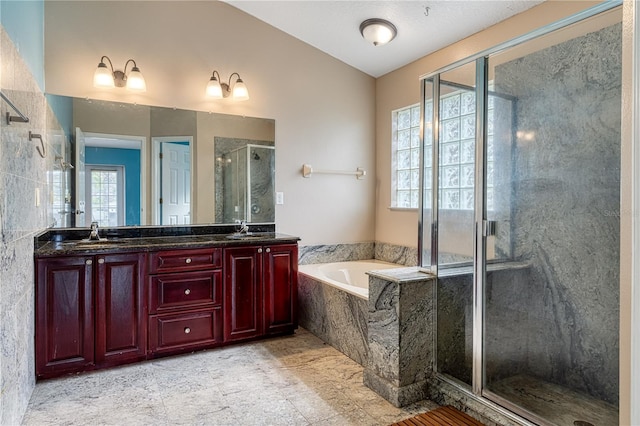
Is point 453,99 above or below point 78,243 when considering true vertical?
above

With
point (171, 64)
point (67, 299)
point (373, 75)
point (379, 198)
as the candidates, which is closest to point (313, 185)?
point (379, 198)

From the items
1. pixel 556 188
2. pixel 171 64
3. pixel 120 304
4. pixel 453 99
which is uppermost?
pixel 171 64

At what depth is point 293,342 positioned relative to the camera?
3025 mm

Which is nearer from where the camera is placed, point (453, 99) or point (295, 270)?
point (453, 99)

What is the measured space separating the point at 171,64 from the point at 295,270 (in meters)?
1.97

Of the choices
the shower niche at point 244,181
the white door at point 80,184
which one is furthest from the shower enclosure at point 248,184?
the white door at point 80,184

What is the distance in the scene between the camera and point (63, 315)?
2373mm

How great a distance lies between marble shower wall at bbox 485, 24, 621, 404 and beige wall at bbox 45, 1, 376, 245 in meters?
1.99

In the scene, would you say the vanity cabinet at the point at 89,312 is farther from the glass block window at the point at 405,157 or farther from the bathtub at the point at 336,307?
the glass block window at the point at 405,157

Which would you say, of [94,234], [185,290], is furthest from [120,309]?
[94,234]

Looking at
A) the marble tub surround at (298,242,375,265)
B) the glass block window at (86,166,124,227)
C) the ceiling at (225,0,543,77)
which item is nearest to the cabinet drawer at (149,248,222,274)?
the glass block window at (86,166,124,227)

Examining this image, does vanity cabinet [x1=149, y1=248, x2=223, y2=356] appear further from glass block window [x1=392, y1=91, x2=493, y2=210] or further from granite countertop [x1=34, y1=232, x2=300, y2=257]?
glass block window [x1=392, y1=91, x2=493, y2=210]

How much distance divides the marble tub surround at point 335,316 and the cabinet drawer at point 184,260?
808 mm

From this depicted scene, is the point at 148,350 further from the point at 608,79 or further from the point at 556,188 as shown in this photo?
the point at 608,79
